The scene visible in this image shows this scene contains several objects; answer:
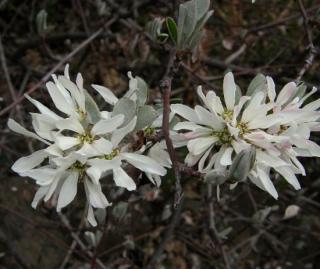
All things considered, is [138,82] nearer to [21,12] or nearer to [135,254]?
[135,254]

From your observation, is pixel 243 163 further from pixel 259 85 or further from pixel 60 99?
pixel 60 99

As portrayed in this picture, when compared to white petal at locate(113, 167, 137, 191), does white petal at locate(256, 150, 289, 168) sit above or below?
below

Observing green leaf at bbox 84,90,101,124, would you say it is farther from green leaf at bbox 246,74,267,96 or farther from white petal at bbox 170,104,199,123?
green leaf at bbox 246,74,267,96

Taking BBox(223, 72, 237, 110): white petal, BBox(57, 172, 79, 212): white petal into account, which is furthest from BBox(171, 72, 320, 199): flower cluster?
BBox(57, 172, 79, 212): white petal

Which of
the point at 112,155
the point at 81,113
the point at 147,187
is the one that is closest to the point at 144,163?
the point at 112,155

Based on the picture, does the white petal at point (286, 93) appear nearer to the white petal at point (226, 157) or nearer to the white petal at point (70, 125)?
the white petal at point (226, 157)

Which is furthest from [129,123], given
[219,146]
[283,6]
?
[283,6]

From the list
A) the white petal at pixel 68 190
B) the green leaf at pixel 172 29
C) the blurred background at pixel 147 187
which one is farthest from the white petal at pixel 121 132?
the blurred background at pixel 147 187
